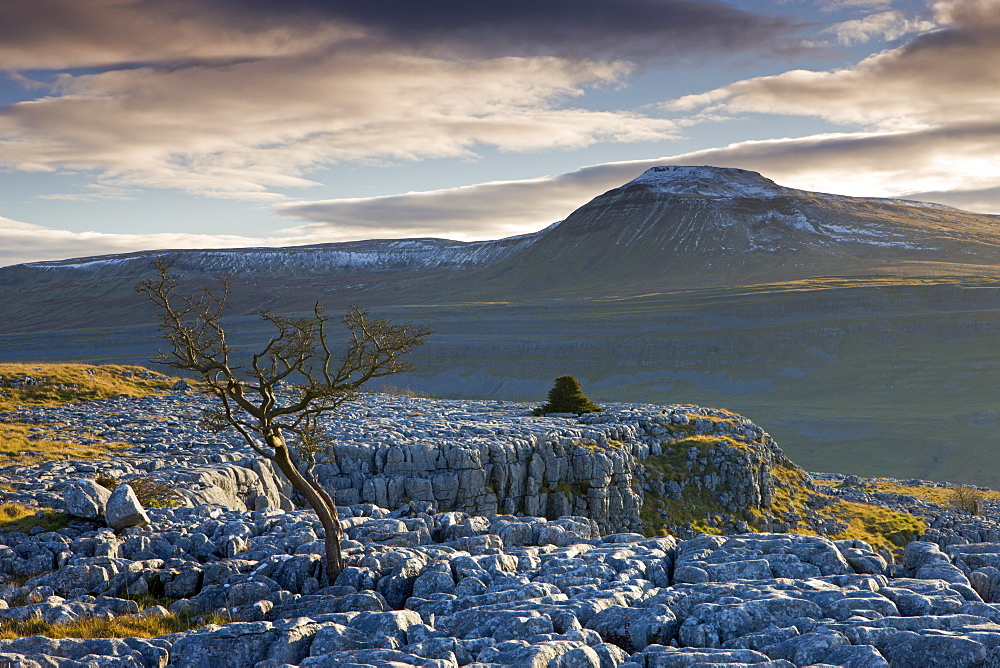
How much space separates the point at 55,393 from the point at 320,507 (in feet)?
114

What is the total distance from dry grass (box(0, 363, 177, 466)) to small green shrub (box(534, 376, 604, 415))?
26.5 metres

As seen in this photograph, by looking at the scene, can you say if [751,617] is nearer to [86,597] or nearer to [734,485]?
[86,597]

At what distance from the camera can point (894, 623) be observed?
41.6 ft

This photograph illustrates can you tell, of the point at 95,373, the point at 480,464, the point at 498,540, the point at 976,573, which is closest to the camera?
the point at 976,573

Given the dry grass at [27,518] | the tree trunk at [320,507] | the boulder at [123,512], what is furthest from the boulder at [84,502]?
the tree trunk at [320,507]

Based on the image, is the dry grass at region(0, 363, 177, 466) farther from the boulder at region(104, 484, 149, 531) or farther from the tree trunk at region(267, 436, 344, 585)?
the tree trunk at region(267, 436, 344, 585)

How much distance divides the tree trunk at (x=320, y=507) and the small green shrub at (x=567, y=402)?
33.9 m

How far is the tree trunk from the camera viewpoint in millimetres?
15250

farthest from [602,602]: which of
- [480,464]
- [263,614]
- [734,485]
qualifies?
[734,485]

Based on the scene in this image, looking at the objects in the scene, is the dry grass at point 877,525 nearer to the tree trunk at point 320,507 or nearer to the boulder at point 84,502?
the tree trunk at point 320,507

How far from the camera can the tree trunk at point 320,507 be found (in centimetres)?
1525

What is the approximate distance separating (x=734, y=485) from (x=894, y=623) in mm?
→ 31263

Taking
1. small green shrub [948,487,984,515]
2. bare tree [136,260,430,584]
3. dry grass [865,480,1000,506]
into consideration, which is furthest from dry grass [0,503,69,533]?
dry grass [865,480,1000,506]

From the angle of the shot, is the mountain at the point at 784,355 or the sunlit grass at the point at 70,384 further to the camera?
the mountain at the point at 784,355
